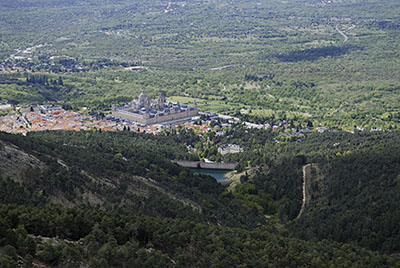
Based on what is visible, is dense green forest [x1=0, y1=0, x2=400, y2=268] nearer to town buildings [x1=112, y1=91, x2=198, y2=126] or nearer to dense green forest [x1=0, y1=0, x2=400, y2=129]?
dense green forest [x1=0, y1=0, x2=400, y2=129]

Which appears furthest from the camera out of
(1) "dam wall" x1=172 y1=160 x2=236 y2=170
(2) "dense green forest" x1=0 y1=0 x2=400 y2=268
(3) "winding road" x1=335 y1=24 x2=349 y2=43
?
(3) "winding road" x1=335 y1=24 x2=349 y2=43

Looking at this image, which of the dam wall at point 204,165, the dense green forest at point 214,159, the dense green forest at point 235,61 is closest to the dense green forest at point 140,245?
the dense green forest at point 214,159

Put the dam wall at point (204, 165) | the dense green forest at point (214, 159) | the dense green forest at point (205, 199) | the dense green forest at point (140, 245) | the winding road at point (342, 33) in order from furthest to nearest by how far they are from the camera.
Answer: the winding road at point (342, 33) < the dam wall at point (204, 165) < the dense green forest at point (214, 159) < the dense green forest at point (205, 199) < the dense green forest at point (140, 245)

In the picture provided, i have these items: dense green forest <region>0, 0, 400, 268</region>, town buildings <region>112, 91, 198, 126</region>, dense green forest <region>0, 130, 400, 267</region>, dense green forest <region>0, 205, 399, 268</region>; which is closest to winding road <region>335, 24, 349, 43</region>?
dense green forest <region>0, 0, 400, 268</region>

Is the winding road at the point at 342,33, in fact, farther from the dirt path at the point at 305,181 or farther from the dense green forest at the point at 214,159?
the dirt path at the point at 305,181

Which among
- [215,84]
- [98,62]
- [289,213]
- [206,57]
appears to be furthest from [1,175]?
[206,57]

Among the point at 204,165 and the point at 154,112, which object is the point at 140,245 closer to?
the point at 204,165

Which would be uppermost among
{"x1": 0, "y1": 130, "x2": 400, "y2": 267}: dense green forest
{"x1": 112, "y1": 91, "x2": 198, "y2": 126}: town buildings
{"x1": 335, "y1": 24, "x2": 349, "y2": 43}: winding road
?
{"x1": 0, "y1": 130, "x2": 400, "y2": 267}: dense green forest

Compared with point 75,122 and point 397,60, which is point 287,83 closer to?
point 397,60

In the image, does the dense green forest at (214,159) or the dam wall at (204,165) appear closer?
the dense green forest at (214,159)
